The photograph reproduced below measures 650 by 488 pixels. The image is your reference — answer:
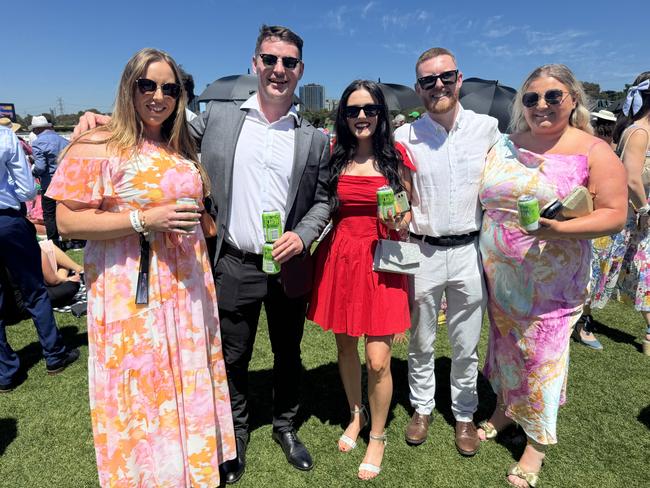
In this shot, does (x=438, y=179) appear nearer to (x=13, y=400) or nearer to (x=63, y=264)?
(x=13, y=400)

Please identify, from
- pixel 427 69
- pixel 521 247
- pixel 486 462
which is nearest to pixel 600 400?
pixel 486 462

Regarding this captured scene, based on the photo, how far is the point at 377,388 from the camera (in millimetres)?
2613

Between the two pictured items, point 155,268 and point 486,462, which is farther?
point 486,462

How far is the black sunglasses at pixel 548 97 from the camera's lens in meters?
2.18

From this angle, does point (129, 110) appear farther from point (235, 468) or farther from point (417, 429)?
point (417, 429)

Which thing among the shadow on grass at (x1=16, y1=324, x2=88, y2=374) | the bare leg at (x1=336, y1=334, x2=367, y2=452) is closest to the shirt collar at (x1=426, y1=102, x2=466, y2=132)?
the bare leg at (x1=336, y1=334, x2=367, y2=452)

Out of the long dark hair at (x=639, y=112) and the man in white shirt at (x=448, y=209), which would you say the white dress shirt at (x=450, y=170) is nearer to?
the man in white shirt at (x=448, y=209)

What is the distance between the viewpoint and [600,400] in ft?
10.9

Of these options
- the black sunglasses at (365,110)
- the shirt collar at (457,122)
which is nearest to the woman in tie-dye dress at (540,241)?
the shirt collar at (457,122)

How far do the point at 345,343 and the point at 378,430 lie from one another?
60 cm

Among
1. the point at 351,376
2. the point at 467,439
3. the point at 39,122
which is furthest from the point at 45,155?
the point at 467,439

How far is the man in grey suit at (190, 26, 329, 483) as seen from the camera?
2.26 m

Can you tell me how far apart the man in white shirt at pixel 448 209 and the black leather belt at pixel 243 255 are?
996mm

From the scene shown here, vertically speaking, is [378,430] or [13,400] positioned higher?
[378,430]
